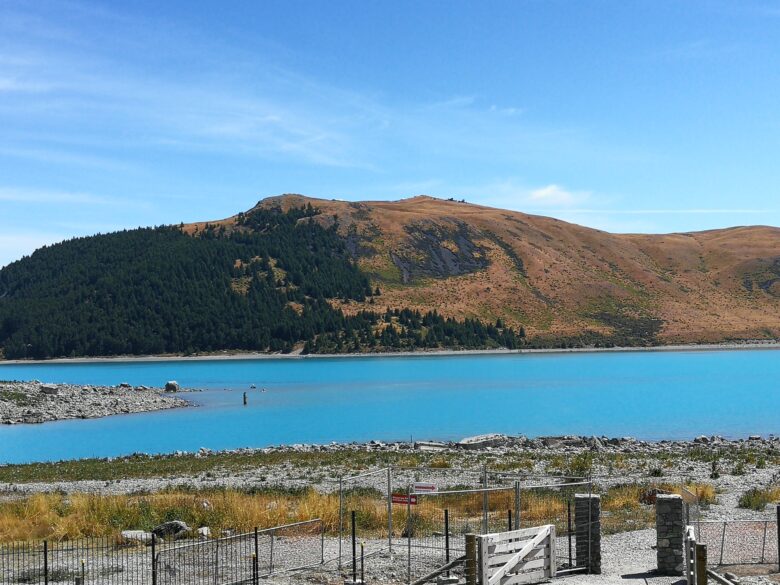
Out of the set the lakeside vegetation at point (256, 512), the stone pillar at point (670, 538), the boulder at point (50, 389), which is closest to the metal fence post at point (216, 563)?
the lakeside vegetation at point (256, 512)

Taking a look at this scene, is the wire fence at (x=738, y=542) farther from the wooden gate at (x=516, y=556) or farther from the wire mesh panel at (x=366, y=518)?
the wire mesh panel at (x=366, y=518)

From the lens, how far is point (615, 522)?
19.9 metres

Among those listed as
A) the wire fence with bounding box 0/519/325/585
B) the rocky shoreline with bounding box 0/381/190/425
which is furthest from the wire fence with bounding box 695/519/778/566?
the rocky shoreline with bounding box 0/381/190/425

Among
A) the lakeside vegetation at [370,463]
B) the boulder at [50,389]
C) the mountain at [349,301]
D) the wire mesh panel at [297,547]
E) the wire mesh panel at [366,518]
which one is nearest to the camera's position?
the wire mesh panel at [297,547]

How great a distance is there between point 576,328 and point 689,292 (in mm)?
44914

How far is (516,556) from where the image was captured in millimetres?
14242

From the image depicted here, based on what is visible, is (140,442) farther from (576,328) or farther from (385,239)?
(385,239)

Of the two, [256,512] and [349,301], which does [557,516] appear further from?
[349,301]

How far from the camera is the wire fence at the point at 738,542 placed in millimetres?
15961

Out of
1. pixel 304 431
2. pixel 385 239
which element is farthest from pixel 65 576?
pixel 385 239

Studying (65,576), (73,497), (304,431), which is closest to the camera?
(65,576)

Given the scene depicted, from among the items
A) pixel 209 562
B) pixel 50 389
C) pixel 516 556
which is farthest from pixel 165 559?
pixel 50 389

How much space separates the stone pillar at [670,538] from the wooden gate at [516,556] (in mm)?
1887

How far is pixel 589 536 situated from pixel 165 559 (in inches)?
306
